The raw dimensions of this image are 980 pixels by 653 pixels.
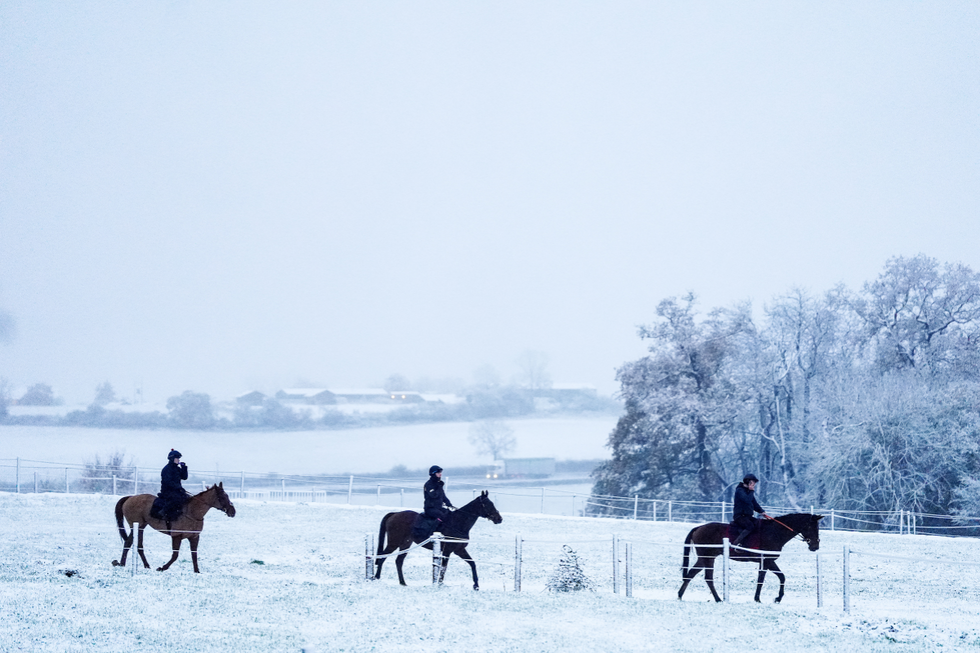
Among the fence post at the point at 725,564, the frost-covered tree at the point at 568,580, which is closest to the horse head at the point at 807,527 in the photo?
the fence post at the point at 725,564

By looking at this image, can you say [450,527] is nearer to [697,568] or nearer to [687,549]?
[687,549]

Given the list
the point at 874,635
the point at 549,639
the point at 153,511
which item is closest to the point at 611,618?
the point at 549,639

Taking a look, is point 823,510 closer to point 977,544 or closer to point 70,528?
point 977,544

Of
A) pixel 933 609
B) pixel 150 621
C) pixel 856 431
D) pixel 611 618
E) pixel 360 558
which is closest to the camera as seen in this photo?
pixel 150 621

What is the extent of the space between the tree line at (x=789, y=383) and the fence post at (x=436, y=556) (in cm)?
2849

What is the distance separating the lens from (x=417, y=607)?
14508mm

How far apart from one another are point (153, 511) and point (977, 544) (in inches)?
1058

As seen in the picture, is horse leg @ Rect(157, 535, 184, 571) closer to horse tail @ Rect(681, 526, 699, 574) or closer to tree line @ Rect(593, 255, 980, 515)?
horse tail @ Rect(681, 526, 699, 574)

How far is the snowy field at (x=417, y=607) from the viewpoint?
12.2 meters

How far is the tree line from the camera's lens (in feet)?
148

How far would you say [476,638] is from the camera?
496 inches

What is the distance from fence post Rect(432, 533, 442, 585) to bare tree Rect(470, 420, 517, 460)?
69336mm

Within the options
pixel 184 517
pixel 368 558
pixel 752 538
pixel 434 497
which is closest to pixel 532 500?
pixel 368 558

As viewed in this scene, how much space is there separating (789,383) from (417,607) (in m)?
40.8
